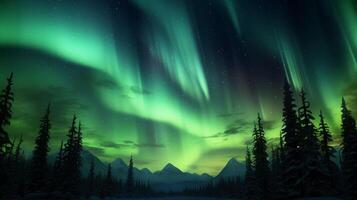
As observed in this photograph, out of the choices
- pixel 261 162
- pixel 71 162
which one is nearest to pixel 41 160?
pixel 71 162

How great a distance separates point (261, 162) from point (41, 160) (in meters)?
36.0

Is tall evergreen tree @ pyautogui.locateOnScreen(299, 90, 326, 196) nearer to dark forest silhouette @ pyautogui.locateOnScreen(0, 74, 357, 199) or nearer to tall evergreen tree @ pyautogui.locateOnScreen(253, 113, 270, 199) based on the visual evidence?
dark forest silhouette @ pyautogui.locateOnScreen(0, 74, 357, 199)

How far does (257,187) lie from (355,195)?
63.3ft

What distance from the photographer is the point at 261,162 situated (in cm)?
4903

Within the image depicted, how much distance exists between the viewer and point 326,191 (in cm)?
2884

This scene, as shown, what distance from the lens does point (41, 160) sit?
4778cm

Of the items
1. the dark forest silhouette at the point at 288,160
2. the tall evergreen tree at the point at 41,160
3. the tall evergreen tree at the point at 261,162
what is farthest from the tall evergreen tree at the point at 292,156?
the tall evergreen tree at the point at 41,160

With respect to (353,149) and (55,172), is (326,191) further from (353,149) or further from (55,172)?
(55,172)

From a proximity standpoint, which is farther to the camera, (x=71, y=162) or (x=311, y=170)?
(x=71, y=162)

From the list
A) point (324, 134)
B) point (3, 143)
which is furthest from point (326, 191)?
point (3, 143)

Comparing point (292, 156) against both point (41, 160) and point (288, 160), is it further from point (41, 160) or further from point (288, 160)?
point (41, 160)

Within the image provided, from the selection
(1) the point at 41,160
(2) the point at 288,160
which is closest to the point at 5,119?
(1) the point at 41,160

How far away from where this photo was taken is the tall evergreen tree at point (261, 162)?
48.5 meters

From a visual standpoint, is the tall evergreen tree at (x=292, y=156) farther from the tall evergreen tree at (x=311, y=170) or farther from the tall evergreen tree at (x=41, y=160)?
the tall evergreen tree at (x=41, y=160)
